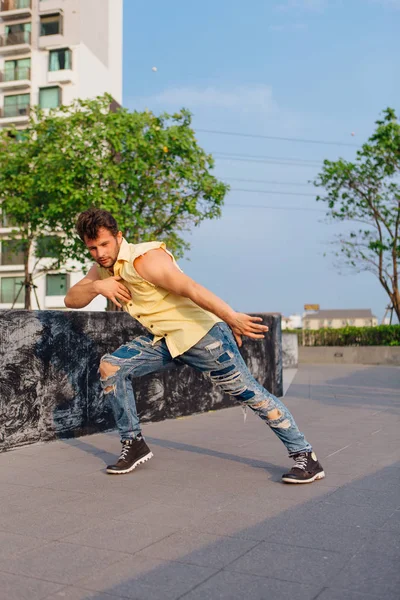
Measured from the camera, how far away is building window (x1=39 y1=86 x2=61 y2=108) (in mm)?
50500

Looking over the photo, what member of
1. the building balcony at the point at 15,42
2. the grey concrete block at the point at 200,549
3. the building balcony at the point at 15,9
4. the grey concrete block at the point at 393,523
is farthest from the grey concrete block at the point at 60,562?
the building balcony at the point at 15,9

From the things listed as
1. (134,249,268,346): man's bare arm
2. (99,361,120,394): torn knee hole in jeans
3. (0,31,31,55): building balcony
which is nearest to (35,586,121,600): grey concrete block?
(134,249,268,346): man's bare arm

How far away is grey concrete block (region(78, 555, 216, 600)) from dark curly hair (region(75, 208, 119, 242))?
2.15 metres

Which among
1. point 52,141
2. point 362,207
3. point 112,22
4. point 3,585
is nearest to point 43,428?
point 3,585

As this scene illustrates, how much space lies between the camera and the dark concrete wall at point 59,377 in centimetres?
580

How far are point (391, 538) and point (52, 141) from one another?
25028 mm

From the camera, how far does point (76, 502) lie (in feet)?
13.0

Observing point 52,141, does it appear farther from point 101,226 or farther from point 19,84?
point 19,84

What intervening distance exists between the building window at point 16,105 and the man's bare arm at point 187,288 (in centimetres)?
5048

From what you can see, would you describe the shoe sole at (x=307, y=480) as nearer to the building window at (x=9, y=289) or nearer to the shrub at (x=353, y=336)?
the shrub at (x=353, y=336)

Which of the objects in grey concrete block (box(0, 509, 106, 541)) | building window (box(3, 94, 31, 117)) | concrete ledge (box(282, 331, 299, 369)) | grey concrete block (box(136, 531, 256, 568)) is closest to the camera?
grey concrete block (box(136, 531, 256, 568))

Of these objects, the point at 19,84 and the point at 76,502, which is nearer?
the point at 76,502

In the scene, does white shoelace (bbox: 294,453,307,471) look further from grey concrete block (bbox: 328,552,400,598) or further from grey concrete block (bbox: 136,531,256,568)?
grey concrete block (bbox: 328,552,400,598)

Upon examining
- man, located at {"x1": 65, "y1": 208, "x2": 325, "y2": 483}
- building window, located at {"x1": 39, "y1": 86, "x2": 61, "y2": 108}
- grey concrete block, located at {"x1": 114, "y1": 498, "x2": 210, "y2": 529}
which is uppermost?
building window, located at {"x1": 39, "y1": 86, "x2": 61, "y2": 108}
